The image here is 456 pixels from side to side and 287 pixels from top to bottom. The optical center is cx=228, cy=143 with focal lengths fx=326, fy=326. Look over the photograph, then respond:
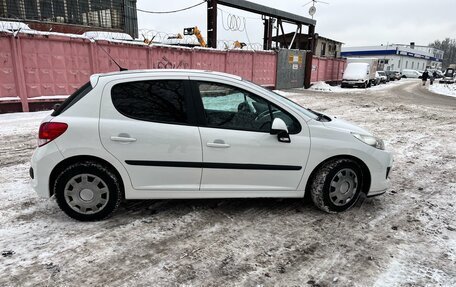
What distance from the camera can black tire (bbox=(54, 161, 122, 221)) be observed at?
331cm

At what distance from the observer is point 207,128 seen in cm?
340

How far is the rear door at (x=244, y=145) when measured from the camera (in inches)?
135

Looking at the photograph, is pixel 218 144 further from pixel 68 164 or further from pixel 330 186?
pixel 68 164

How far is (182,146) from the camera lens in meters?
3.35

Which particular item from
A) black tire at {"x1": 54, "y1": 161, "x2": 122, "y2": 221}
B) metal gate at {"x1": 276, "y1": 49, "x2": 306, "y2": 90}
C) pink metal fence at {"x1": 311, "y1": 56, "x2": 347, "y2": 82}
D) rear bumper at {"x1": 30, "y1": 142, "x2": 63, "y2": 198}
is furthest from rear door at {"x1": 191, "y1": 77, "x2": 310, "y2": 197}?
pink metal fence at {"x1": 311, "y1": 56, "x2": 347, "y2": 82}

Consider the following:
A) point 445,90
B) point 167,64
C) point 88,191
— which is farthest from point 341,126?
point 445,90

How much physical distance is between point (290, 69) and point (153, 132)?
20.9m

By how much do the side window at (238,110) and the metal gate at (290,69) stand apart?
1866 centimetres

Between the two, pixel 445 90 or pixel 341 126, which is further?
pixel 445 90

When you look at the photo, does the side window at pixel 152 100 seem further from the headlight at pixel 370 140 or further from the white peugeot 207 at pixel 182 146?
the headlight at pixel 370 140

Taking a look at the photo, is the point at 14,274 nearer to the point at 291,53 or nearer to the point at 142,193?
the point at 142,193

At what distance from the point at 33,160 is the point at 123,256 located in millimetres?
1441

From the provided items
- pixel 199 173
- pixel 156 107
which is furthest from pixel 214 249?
pixel 156 107

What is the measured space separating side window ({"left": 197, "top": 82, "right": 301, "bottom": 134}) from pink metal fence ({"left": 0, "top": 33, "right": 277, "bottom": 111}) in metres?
8.58
